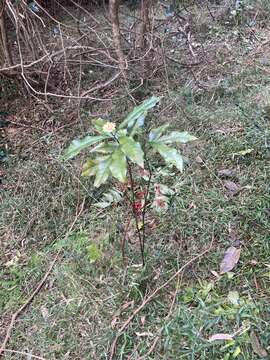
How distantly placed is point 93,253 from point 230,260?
66cm

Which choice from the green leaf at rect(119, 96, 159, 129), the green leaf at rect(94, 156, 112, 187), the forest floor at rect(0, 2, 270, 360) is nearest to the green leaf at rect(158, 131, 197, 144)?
the green leaf at rect(119, 96, 159, 129)

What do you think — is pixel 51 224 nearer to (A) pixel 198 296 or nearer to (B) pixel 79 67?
(A) pixel 198 296

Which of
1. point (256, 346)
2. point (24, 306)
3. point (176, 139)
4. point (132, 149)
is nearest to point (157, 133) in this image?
point (176, 139)

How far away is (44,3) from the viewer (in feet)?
13.7

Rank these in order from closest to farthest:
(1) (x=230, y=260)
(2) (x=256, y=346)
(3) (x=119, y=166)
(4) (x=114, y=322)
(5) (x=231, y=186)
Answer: (3) (x=119, y=166), (2) (x=256, y=346), (4) (x=114, y=322), (1) (x=230, y=260), (5) (x=231, y=186)

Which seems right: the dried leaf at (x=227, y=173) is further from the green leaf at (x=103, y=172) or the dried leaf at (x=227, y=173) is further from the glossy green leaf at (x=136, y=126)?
the green leaf at (x=103, y=172)

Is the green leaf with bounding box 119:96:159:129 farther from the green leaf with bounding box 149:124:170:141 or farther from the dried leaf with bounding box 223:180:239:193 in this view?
the dried leaf with bounding box 223:180:239:193

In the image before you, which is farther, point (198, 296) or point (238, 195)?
point (238, 195)

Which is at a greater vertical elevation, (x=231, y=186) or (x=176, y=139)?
(x=176, y=139)

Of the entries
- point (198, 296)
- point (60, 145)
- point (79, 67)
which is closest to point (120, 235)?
point (198, 296)

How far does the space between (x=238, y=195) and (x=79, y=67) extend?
5.83 ft

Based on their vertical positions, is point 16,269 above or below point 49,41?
below

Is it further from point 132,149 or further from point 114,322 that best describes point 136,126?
point 114,322

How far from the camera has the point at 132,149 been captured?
1.64m
